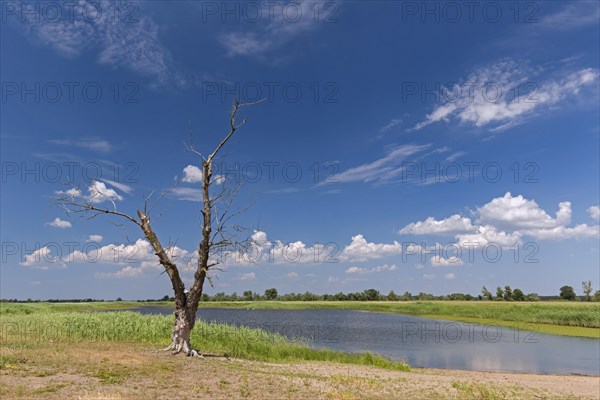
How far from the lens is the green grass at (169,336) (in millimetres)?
24594

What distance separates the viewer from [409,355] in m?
33.8

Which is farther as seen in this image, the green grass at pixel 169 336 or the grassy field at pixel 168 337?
the grassy field at pixel 168 337

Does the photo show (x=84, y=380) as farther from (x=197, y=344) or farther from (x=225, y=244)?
(x=197, y=344)

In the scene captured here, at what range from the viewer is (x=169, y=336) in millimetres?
27391

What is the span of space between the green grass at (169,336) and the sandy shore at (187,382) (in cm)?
544

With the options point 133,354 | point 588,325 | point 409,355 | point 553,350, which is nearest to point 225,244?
point 133,354

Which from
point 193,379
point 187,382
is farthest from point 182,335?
point 187,382

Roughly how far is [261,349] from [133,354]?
9473 mm

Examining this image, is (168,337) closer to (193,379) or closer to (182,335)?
(182,335)

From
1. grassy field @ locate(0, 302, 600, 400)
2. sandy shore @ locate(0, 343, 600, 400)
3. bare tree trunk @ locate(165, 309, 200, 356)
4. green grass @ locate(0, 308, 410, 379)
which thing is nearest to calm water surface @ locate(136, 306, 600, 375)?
green grass @ locate(0, 308, 410, 379)

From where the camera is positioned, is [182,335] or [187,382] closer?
[187,382]

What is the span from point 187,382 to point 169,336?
47.9 feet

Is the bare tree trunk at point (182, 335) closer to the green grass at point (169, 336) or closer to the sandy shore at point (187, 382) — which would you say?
the sandy shore at point (187, 382)

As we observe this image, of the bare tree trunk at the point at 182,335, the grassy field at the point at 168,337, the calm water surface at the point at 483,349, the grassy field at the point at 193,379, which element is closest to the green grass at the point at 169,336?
the grassy field at the point at 168,337
